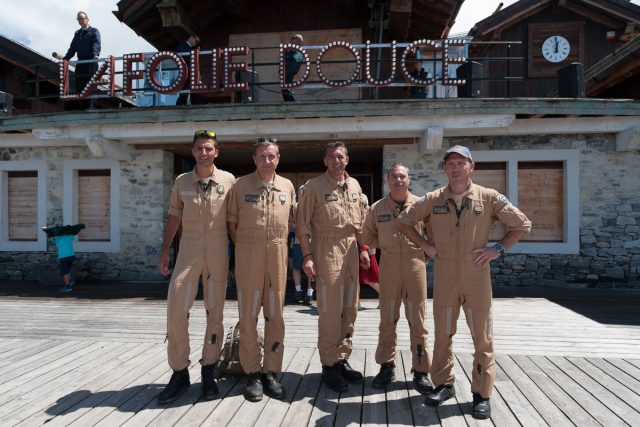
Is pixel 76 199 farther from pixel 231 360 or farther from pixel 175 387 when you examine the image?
pixel 175 387

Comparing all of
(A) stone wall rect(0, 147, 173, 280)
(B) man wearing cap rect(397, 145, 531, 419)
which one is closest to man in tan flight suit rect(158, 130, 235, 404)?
(B) man wearing cap rect(397, 145, 531, 419)

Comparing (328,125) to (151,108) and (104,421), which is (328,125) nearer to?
(151,108)

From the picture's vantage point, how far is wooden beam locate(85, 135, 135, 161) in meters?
8.62

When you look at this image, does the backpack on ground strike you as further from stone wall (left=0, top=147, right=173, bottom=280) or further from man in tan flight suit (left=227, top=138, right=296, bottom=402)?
stone wall (left=0, top=147, right=173, bottom=280)

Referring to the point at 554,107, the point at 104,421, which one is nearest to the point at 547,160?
the point at 554,107

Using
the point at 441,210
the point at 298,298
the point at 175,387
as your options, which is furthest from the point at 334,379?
the point at 298,298

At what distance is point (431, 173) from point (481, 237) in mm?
5949

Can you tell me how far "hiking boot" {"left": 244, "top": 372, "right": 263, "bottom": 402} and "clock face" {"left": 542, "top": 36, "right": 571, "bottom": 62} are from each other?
564 inches

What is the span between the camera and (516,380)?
143 inches

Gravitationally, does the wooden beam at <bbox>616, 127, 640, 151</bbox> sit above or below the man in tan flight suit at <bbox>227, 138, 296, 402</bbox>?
above

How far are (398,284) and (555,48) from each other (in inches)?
541

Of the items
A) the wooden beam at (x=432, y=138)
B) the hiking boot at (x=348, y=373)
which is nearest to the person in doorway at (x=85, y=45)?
the wooden beam at (x=432, y=138)

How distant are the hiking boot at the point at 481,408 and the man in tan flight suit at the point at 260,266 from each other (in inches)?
54.0

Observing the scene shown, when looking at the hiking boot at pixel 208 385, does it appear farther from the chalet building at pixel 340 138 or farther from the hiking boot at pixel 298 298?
the chalet building at pixel 340 138
